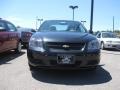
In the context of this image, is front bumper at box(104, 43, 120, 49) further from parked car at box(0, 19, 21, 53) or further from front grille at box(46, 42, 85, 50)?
front grille at box(46, 42, 85, 50)

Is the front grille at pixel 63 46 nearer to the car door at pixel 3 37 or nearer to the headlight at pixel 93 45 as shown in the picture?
the headlight at pixel 93 45

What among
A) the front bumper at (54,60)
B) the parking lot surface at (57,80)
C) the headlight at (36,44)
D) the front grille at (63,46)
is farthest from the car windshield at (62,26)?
the front bumper at (54,60)

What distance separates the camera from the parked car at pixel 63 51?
5863mm

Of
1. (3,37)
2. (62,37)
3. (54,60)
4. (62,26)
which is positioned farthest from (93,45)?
(3,37)

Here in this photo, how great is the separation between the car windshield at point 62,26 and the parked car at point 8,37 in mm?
2329

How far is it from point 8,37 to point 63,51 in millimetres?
4864

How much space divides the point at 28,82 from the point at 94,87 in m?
1.44

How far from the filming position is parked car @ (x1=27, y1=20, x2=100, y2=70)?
19.2ft

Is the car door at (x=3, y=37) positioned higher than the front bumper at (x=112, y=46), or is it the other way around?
the car door at (x=3, y=37)

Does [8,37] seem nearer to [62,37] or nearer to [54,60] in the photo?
[62,37]

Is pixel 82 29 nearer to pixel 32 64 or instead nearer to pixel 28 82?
pixel 32 64

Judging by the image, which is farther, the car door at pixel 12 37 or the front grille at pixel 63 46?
the car door at pixel 12 37

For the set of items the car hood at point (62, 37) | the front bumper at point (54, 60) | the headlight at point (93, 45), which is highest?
the car hood at point (62, 37)

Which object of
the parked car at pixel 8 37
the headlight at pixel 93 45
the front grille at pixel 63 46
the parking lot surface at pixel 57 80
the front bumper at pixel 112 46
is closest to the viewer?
the parking lot surface at pixel 57 80
